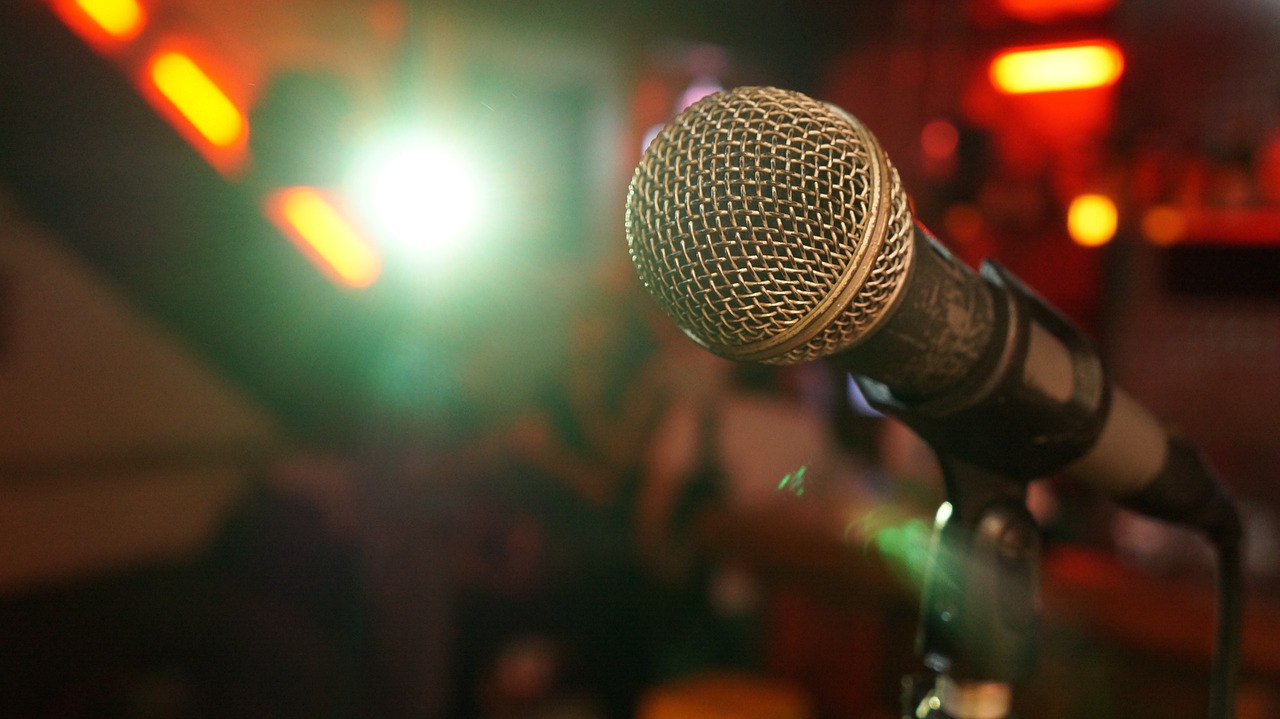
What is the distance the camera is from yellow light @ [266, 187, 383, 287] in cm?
380

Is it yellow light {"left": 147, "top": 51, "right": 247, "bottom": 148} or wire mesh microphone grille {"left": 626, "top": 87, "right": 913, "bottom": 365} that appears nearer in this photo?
wire mesh microphone grille {"left": 626, "top": 87, "right": 913, "bottom": 365}

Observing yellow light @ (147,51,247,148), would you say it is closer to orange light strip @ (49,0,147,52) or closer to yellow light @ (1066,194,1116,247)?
orange light strip @ (49,0,147,52)

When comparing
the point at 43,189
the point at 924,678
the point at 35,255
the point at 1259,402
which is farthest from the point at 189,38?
→ the point at 1259,402

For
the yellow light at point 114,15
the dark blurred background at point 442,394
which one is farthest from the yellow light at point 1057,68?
→ the yellow light at point 114,15

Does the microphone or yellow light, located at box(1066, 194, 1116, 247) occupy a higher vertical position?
the microphone

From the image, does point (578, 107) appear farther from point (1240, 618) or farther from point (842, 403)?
point (1240, 618)

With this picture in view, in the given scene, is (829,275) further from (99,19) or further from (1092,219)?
(1092,219)

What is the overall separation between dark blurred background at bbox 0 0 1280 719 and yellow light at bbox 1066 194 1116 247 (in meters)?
0.02

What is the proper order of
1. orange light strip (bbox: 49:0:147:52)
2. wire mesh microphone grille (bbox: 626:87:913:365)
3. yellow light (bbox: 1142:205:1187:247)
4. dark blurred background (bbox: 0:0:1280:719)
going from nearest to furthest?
wire mesh microphone grille (bbox: 626:87:913:365) → orange light strip (bbox: 49:0:147:52) → dark blurred background (bbox: 0:0:1280:719) → yellow light (bbox: 1142:205:1187:247)

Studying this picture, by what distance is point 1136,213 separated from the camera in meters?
3.86

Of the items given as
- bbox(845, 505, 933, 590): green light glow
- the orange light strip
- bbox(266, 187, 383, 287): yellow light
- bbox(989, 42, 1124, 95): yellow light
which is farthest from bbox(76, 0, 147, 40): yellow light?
bbox(989, 42, 1124, 95): yellow light

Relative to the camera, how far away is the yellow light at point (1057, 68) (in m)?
4.07

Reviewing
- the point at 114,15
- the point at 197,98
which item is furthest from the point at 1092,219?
the point at 114,15

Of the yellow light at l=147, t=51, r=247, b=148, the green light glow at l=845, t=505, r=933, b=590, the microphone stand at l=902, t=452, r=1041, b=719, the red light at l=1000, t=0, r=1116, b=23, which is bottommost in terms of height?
the green light glow at l=845, t=505, r=933, b=590
